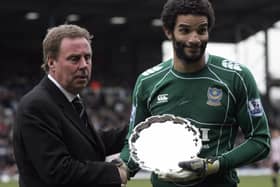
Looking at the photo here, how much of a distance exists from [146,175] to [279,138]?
182 inches

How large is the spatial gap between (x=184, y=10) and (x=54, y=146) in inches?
39.5

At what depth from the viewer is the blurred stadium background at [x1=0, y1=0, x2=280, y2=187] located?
24.7 meters

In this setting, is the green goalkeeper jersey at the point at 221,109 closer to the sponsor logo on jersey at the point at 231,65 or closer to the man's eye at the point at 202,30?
the sponsor logo on jersey at the point at 231,65

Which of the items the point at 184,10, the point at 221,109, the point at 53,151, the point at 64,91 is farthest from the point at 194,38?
the point at 53,151

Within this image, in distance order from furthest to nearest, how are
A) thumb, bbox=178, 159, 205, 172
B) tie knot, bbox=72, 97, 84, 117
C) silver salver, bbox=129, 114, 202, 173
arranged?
1. tie knot, bbox=72, 97, 84, 117
2. silver salver, bbox=129, 114, 202, 173
3. thumb, bbox=178, 159, 205, 172

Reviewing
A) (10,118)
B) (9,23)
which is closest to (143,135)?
(10,118)

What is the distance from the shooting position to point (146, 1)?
82.0 ft

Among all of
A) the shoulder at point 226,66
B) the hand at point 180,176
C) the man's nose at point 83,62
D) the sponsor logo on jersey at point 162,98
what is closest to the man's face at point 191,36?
the shoulder at point 226,66

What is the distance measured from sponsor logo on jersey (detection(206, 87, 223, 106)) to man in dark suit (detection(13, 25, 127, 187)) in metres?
0.67

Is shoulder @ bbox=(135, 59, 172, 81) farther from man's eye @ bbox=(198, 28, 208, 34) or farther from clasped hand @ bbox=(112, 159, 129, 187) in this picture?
clasped hand @ bbox=(112, 159, 129, 187)

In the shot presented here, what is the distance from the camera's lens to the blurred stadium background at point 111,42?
24734 mm

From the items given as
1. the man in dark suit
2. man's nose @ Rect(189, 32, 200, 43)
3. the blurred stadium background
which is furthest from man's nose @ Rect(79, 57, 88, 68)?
the blurred stadium background

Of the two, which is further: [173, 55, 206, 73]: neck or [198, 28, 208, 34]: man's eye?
[173, 55, 206, 73]: neck

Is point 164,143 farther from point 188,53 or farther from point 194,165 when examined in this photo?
point 188,53
